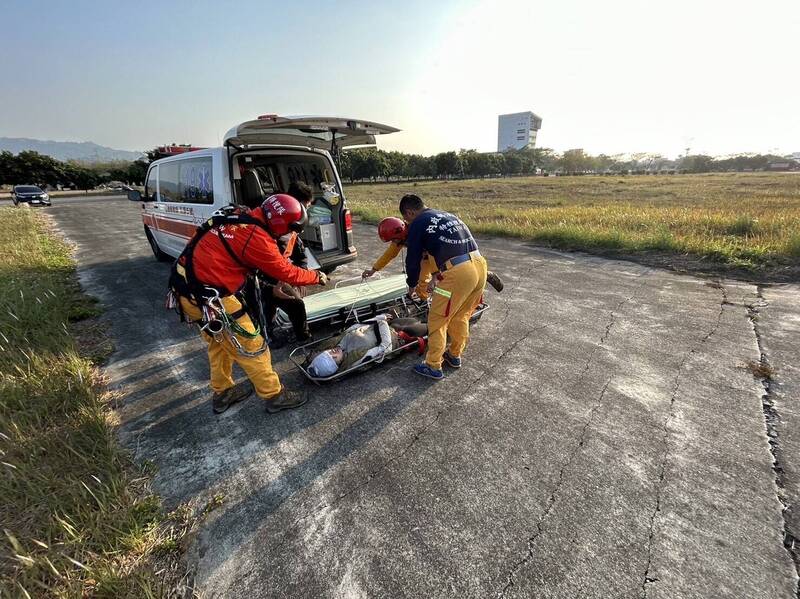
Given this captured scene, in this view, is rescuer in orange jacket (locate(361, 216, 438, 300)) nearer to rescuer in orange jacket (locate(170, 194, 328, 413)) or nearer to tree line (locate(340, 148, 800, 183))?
rescuer in orange jacket (locate(170, 194, 328, 413))

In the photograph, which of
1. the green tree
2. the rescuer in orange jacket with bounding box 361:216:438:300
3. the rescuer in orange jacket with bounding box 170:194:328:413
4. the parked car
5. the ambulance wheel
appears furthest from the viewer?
the green tree

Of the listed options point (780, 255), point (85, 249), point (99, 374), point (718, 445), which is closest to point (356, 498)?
point (718, 445)

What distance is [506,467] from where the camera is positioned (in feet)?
7.64

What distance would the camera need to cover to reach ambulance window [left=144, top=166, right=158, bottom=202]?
6.59m

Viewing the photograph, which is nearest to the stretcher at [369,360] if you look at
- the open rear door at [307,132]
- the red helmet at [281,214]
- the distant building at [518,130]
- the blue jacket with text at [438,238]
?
the blue jacket with text at [438,238]

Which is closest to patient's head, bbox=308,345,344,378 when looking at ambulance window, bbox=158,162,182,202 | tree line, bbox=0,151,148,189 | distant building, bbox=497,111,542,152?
ambulance window, bbox=158,162,182,202

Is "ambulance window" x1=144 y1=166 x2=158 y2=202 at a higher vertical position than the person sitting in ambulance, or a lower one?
higher

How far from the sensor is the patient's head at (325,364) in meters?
3.19

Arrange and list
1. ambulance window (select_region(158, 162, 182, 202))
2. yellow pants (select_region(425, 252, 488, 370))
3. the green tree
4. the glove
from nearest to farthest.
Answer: yellow pants (select_region(425, 252, 488, 370)) → the glove → ambulance window (select_region(158, 162, 182, 202)) → the green tree

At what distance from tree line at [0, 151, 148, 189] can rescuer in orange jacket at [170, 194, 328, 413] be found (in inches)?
1742

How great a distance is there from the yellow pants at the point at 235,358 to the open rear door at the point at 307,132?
230 centimetres

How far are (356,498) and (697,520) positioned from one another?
1952 millimetres

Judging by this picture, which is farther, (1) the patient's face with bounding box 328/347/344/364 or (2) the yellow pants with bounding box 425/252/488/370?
(1) the patient's face with bounding box 328/347/344/364

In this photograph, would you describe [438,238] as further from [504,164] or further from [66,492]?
[504,164]
